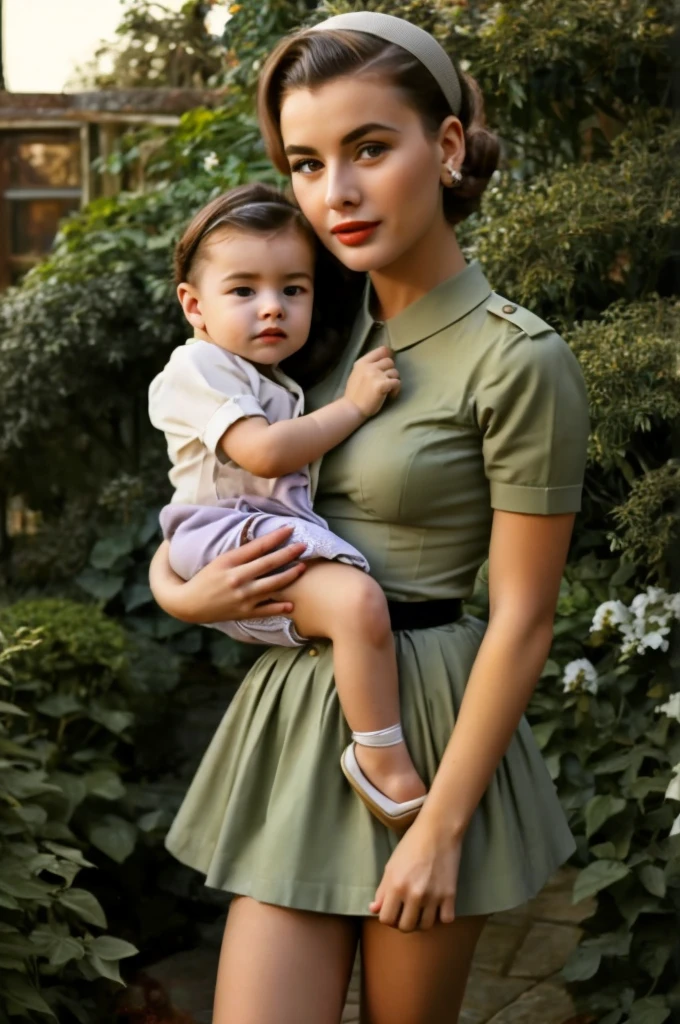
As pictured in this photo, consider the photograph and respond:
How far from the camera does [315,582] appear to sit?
1.73 meters

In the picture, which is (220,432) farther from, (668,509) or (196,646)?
(196,646)

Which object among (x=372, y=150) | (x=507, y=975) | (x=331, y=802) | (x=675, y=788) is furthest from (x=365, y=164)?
(x=507, y=975)

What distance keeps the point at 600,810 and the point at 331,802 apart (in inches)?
62.3

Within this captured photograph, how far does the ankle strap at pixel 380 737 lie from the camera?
170cm

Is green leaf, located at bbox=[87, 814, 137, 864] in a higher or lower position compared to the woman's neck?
lower

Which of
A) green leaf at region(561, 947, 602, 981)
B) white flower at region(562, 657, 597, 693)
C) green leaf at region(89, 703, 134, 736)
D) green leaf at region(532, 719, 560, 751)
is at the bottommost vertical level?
green leaf at region(561, 947, 602, 981)

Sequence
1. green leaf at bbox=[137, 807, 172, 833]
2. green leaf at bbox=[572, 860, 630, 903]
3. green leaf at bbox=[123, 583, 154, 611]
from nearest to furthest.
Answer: green leaf at bbox=[572, 860, 630, 903], green leaf at bbox=[137, 807, 172, 833], green leaf at bbox=[123, 583, 154, 611]

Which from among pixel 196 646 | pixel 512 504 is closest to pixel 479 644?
pixel 512 504

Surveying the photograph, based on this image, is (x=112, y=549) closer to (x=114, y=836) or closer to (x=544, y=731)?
(x=114, y=836)

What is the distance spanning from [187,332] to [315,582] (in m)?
3.73

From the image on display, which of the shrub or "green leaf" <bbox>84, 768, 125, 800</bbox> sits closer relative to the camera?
the shrub

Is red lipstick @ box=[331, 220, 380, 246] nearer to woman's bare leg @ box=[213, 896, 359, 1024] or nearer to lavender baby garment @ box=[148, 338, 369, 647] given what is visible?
lavender baby garment @ box=[148, 338, 369, 647]

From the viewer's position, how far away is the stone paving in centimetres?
335

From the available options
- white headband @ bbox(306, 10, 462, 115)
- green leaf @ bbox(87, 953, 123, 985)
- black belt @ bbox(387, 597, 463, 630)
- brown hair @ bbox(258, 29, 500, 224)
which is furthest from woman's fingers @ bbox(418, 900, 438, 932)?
green leaf @ bbox(87, 953, 123, 985)
